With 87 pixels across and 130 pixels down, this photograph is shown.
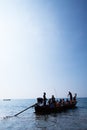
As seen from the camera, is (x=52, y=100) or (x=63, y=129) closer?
(x=63, y=129)

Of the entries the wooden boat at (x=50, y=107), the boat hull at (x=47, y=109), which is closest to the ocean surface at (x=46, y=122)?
the boat hull at (x=47, y=109)

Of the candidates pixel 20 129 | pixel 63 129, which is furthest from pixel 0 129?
pixel 63 129

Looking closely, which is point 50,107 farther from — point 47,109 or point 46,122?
point 46,122

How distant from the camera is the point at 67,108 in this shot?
35625 millimetres

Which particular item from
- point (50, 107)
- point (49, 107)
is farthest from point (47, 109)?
point (50, 107)

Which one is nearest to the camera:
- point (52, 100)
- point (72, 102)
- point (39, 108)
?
point (39, 108)

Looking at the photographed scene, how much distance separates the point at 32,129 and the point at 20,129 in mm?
1190

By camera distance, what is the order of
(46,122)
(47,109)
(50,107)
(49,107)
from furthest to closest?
(50,107) < (49,107) < (47,109) < (46,122)

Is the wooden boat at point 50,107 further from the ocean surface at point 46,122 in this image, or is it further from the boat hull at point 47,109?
the ocean surface at point 46,122

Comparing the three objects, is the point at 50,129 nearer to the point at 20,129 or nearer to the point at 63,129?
the point at 63,129

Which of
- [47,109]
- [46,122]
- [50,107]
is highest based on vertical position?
[50,107]

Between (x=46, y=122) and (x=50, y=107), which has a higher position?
(x=50, y=107)

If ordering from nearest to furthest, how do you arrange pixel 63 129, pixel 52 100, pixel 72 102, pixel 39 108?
pixel 63 129 → pixel 39 108 → pixel 52 100 → pixel 72 102

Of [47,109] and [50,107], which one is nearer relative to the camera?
[47,109]
